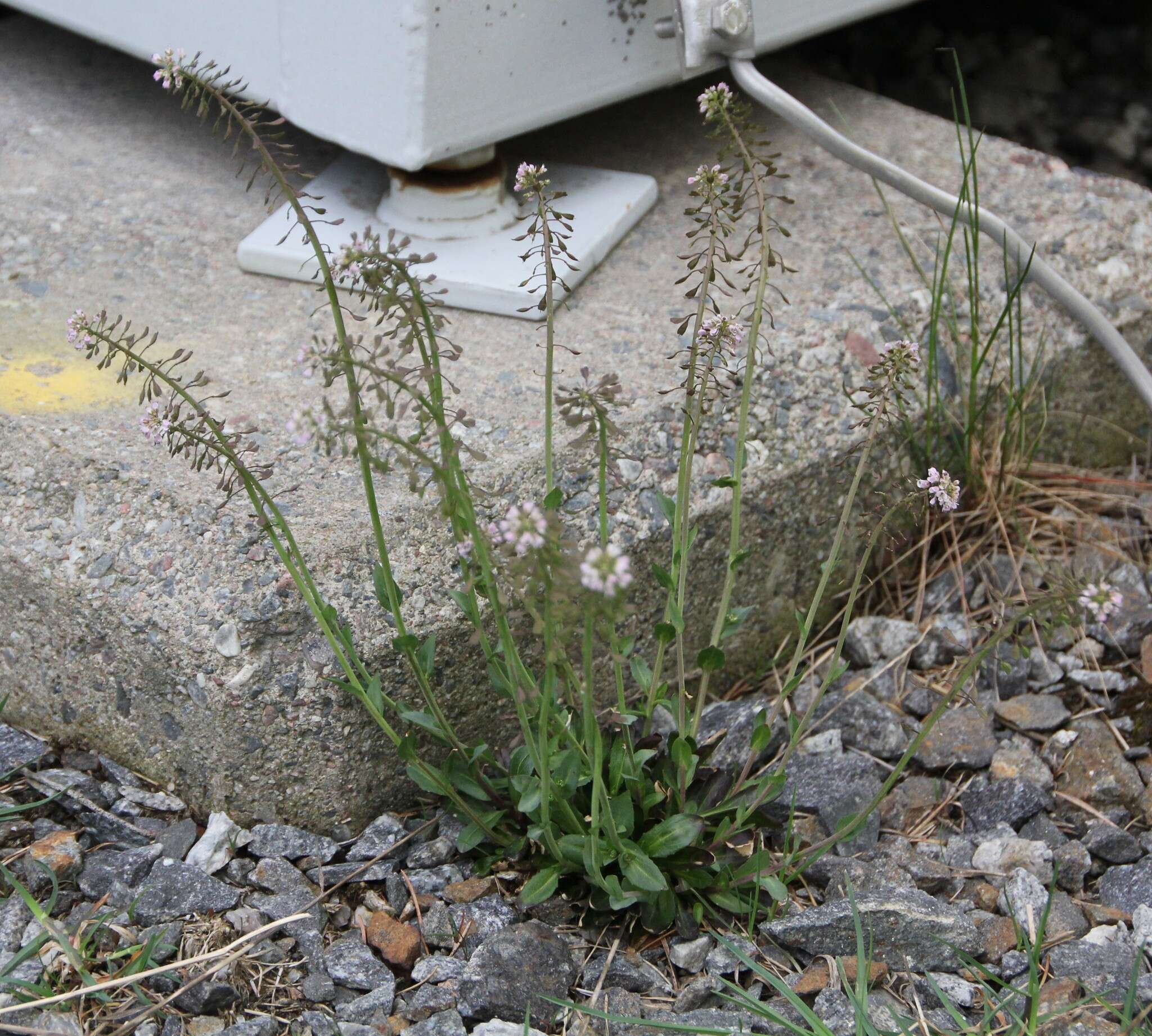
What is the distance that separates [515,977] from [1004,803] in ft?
2.11

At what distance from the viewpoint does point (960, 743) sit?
5.18 ft

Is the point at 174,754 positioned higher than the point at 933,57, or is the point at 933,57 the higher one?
the point at 933,57

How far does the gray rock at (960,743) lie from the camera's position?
1559 mm

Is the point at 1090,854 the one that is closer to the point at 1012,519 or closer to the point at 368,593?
the point at 1012,519

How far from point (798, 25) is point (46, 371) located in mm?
1303

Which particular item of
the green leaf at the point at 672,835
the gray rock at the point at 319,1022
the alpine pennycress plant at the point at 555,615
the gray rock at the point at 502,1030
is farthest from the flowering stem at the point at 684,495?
Answer: the gray rock at the point at 319,1022

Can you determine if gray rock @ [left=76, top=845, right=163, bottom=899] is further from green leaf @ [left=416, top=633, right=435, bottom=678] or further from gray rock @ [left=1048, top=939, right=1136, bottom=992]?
gray rock @ [left=1048, top=939, right=1136, bottom=992]

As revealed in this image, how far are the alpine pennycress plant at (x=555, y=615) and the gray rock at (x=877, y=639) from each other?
0.33 metres

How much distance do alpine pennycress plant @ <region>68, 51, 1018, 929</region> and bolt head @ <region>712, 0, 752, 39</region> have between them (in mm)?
567

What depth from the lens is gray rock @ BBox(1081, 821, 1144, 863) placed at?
142cm

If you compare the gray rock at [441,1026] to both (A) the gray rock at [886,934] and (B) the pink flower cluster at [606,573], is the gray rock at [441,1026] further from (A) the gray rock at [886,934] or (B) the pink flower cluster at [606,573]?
(B) the pink flower cluster at [606,573]

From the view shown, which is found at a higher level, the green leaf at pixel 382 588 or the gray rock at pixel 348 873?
the green leaf at pixel 382 588

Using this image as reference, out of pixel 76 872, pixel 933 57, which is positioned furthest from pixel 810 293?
pixel 933 57

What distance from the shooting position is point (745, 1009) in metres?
1.20
